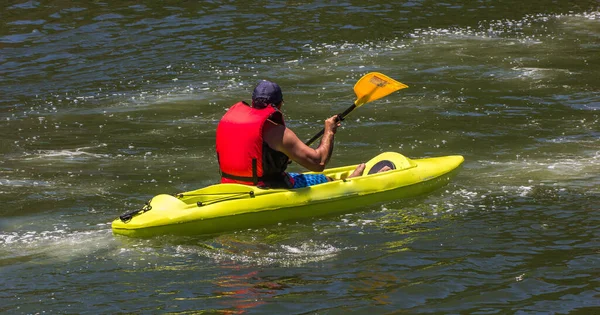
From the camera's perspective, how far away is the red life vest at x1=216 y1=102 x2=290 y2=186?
6.80 metres

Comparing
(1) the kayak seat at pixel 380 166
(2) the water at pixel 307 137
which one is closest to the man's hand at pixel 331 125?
(2) the water at pixel 307 137

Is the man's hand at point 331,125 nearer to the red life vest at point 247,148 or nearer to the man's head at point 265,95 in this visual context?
the red life vest at point 247,148

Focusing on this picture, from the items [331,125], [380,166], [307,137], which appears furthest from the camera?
[307,137]

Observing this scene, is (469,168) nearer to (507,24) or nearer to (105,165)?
(105,165)

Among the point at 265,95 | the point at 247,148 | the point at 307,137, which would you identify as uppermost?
the point at 265,95

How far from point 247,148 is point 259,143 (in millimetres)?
95

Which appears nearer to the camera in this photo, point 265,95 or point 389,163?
point 265,95

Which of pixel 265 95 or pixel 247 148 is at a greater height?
pixel 265 95

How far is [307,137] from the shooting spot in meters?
10.2

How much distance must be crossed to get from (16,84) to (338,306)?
354 inches

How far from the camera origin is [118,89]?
1269cm

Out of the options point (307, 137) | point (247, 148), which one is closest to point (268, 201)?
point (247, 148)

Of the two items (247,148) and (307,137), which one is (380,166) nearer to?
(247,148)

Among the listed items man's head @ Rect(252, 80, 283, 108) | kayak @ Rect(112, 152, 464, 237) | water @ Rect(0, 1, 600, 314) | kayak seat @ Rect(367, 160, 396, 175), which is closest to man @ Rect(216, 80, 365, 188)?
man's head @ Rect(252, 80, 283, 108)
